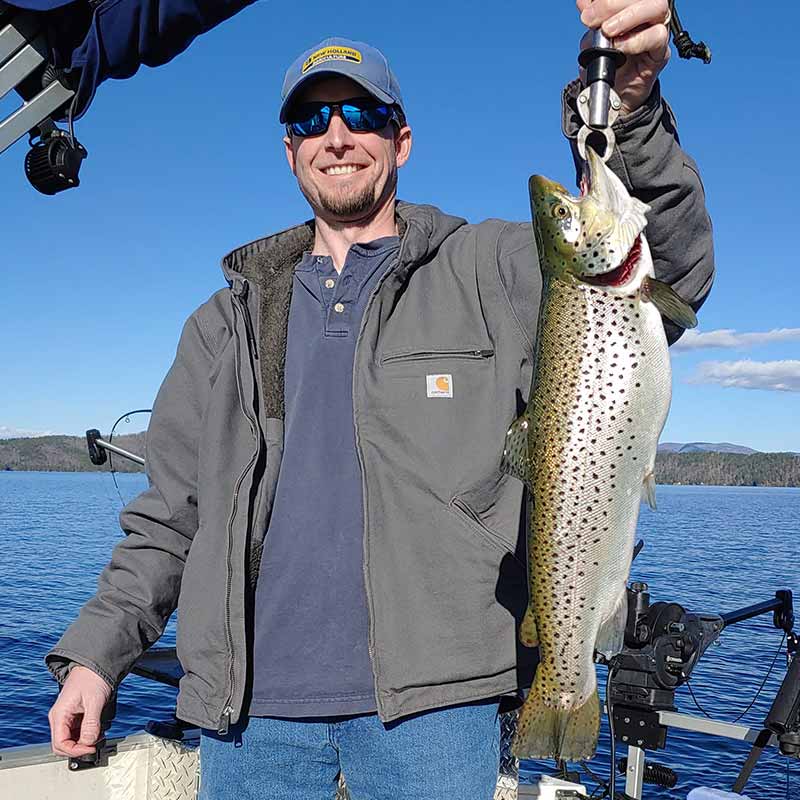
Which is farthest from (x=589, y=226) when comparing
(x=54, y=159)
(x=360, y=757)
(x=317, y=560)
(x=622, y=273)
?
(x=54, y=159)

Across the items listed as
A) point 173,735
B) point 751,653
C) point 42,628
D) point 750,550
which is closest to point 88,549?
point 42,628

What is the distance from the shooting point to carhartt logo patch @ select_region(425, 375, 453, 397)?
8.84 ft

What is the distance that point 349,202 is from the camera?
309 centimetres

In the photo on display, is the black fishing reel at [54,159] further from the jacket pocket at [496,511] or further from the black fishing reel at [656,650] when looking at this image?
the black fishing reel at [656,650]

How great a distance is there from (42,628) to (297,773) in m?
19.1

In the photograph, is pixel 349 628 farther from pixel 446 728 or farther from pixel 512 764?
pixel 512 764

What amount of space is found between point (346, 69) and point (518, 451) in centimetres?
149

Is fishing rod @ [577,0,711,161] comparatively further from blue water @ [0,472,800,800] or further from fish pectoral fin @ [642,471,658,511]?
blue water @ [0,472,800,800]

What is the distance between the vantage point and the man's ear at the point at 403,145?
3.31 metres

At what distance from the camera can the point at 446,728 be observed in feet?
8.46

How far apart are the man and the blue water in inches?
101

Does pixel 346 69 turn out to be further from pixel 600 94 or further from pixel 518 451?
pixel 518 451

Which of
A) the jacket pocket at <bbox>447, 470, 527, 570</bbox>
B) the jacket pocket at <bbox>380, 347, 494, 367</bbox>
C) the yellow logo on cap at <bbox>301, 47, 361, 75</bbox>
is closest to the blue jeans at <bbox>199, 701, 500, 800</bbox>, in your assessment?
the jacket pocket at <bbox>447, 470, 527, 570</bbox>

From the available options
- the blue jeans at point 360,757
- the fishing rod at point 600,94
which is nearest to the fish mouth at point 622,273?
the fishing rod at point 600,94
